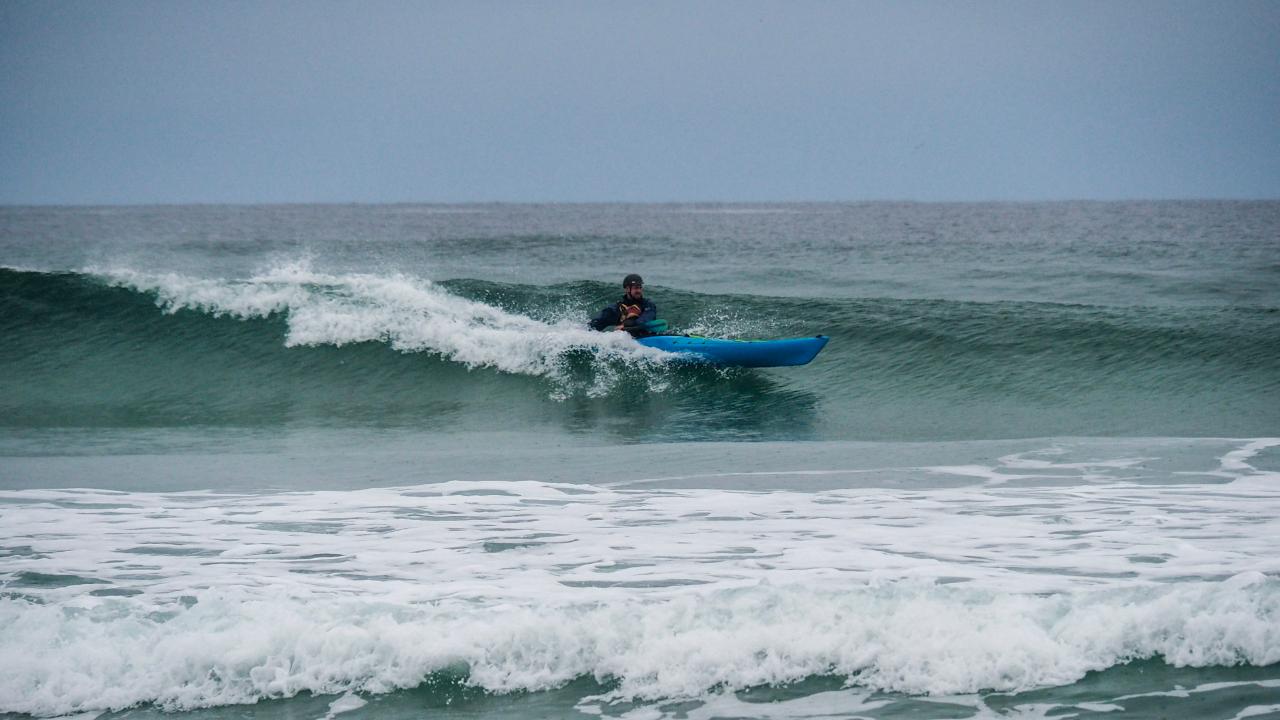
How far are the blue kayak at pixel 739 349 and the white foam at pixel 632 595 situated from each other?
6899 millimetres

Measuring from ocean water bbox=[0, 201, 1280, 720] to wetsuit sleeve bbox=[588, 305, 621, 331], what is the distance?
180mm

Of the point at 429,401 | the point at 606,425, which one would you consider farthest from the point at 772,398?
the point at 429,401

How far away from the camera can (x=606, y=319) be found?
14906mm

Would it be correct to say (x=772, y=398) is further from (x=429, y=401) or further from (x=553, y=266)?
(x=553, y=266)

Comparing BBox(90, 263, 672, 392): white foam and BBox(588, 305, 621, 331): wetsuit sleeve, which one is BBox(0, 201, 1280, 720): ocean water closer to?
BBox(90, 263, 672, 392): white foam

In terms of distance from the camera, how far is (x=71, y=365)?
16.3m

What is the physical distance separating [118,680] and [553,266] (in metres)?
32.4

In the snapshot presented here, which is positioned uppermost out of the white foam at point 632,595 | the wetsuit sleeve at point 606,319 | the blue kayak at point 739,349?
the wetsuit sleeve at point 606,319

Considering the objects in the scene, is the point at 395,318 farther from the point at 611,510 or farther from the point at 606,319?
the point at 611,510

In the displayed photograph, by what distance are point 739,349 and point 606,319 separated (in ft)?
5.81

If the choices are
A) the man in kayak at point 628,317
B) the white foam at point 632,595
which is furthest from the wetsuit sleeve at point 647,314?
the white foam at point 632,595

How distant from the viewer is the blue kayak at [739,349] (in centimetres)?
1469

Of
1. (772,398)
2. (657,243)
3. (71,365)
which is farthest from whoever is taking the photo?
(657,243)

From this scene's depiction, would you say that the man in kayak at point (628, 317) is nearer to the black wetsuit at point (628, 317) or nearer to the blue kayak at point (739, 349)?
the black wetsuit at point (628, 317)
